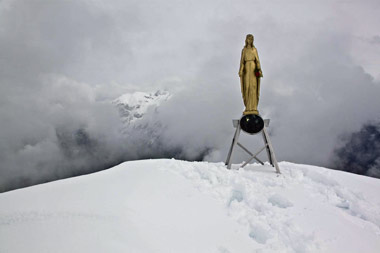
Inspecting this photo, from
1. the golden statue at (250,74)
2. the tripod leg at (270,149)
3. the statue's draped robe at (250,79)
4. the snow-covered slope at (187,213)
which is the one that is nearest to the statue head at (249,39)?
the golden statue at (250,74)

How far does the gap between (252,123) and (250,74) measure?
1.92 m

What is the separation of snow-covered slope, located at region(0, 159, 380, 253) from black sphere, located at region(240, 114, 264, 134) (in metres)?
1.85

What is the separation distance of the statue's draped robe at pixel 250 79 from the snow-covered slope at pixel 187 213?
2844 millimetres

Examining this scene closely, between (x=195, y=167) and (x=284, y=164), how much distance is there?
4374mm

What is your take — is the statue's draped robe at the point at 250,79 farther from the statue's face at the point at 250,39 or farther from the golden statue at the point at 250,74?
the statue's face at the point at 250,39

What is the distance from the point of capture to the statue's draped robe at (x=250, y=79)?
987 cm

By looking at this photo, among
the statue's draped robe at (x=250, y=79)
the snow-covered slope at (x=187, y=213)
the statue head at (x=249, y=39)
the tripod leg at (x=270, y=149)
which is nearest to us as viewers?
the snow-covered slope at (x=187, y=213)

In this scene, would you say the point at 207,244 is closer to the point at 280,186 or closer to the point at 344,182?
the point at 280,186

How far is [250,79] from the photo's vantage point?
9.96m

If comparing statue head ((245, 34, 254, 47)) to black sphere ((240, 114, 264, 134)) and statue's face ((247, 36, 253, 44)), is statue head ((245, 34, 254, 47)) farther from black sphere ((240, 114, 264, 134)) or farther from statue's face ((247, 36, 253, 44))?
black sphere ((240, 114, 264, 134))

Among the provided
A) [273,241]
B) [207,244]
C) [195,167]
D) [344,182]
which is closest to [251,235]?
[273,241]

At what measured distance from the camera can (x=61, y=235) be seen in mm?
4031

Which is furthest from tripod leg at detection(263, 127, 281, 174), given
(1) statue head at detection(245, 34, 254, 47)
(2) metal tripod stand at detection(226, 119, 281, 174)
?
(1) statue head at detection(245, 34, 254, 47)

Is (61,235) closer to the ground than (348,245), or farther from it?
farther from it
